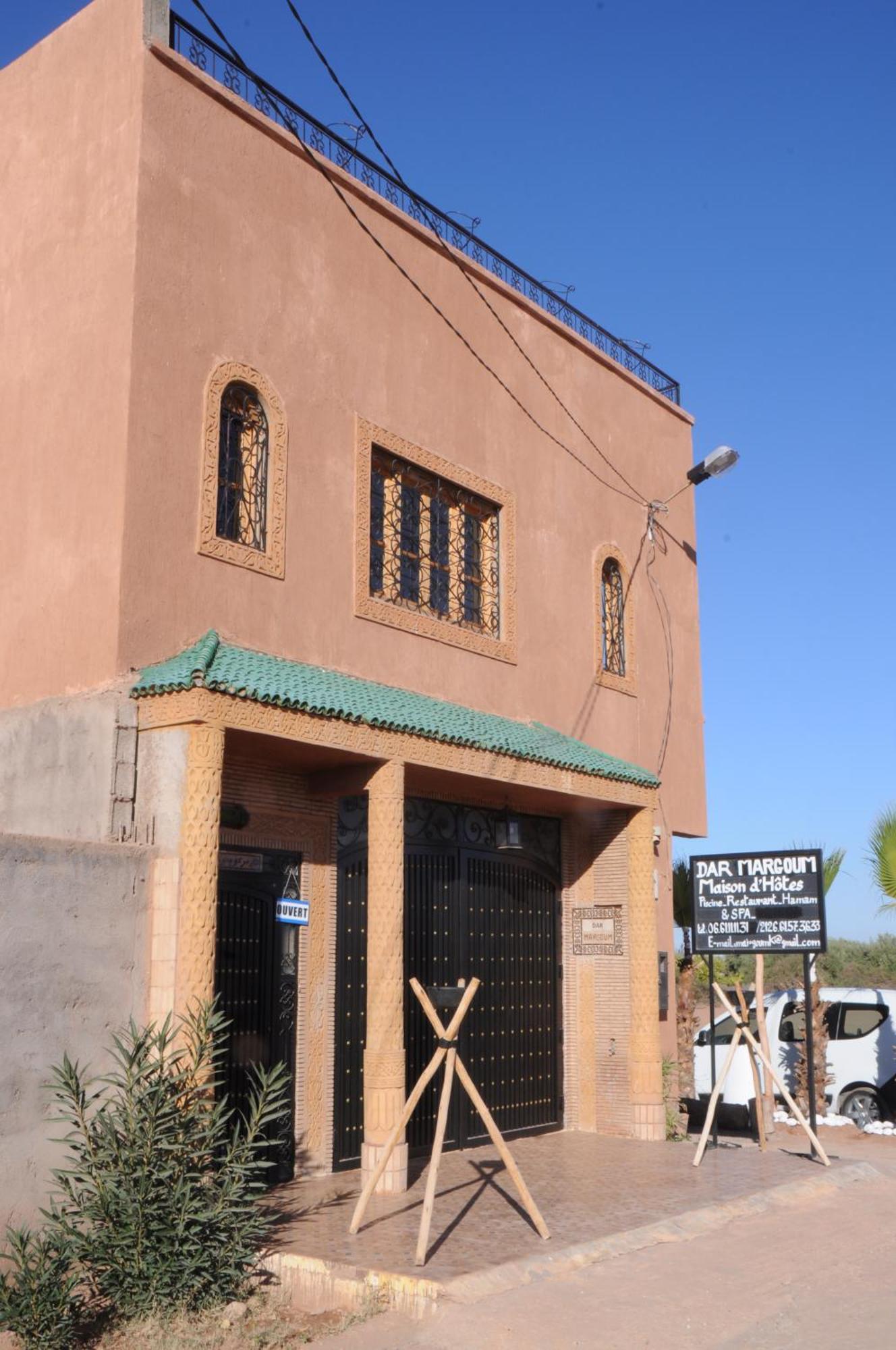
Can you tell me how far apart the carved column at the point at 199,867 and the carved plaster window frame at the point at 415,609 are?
294 cm

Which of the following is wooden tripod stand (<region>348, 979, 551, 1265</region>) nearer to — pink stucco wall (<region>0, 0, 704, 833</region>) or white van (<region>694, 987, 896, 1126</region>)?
pink stucco wall (<region>0, 0, 704, 833</region>)

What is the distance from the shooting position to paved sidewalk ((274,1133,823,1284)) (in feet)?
26.1

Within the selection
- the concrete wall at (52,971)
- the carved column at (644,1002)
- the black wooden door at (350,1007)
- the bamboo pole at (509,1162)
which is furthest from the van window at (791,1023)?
the concrete wall at (52,971)

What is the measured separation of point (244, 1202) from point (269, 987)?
267cm

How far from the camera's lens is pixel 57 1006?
8.03 m

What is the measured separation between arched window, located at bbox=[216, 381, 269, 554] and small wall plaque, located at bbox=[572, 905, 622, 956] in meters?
5.61

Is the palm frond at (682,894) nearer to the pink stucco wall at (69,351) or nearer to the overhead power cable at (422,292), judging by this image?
the overhead power cable at (422,292)

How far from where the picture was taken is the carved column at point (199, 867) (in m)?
8.34

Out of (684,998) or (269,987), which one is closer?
(269,987)

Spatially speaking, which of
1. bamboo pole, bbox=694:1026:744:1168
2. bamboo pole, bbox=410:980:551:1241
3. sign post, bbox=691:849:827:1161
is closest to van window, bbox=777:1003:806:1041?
sign post, bbox=691:849:827:1161

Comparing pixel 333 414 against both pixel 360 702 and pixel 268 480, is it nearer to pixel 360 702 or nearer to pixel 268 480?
pixel 268 480

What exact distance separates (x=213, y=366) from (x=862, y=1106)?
12.4 m

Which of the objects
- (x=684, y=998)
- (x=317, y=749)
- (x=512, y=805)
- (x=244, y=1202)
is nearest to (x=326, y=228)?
(x=317, y=749)

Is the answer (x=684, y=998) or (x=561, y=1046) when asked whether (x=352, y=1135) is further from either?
(x=684, y=998)
